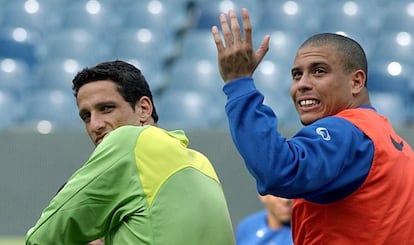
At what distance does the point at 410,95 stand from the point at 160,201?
5500 mm

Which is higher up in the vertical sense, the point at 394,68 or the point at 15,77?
the point at 15,77

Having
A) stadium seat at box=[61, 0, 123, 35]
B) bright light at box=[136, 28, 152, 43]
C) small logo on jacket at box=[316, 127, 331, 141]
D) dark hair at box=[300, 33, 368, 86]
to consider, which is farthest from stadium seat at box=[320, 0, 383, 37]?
small logo on jacket at box=[316, 127, 331, 141]

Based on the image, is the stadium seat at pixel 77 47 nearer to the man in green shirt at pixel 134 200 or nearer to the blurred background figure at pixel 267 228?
the blurred background figure at pixel 267 228

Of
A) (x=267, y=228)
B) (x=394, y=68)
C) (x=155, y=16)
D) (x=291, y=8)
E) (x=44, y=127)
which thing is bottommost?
(x=267, y=228)

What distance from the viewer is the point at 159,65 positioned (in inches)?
385

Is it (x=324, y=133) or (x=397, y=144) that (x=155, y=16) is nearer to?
(x=397, y=144)

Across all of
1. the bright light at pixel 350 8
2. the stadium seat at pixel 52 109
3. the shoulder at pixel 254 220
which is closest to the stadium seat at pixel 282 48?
the bright light at pixel 350 8

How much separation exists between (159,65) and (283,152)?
20.8 feet

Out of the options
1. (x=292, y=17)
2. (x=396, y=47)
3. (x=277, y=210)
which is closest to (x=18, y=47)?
(x=292, y=17)

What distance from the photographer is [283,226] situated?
724 cm

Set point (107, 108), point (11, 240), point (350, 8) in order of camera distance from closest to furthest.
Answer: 1. point (107, 108)
2. point (11, 240)
3. point (350, 8)

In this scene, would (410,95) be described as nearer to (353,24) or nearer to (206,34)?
(353,24)

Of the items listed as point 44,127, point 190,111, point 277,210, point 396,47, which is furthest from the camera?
point 396,47

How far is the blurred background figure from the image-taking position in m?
7.21
